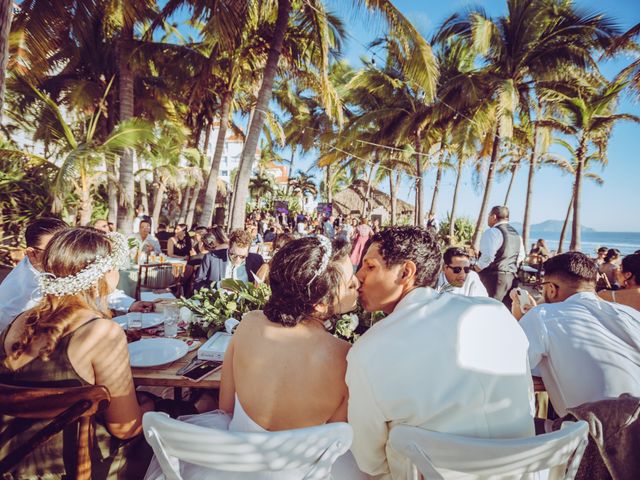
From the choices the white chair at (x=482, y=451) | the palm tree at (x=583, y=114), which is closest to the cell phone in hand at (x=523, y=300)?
the white chair at (x=482, y=451)

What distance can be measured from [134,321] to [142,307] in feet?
1.65

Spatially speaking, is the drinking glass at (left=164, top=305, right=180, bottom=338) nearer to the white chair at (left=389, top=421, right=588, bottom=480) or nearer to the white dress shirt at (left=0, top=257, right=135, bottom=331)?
the white dress shirt at (left=0, top=257, right=135, bottom=331)

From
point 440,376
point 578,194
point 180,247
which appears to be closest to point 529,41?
point 578,194

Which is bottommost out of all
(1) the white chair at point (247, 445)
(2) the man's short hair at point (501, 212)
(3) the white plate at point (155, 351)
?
(3) the white plate at point (155, 351)

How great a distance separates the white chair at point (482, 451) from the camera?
3.56 ft

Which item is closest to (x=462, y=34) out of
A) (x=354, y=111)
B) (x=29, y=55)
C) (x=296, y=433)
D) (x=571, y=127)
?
(x=571, y=127)

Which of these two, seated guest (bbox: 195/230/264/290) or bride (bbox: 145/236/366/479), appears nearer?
bride (bbox: 145/236/366/479)

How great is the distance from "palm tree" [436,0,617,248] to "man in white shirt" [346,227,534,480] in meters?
11.8

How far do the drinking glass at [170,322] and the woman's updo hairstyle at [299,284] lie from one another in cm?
132

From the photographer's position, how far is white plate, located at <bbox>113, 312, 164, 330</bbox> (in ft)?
8.84

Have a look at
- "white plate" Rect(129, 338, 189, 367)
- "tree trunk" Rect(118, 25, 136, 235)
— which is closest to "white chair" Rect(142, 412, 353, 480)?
"white plate" Rect(129, 338, 189, 367)

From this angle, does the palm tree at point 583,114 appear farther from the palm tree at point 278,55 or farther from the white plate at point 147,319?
the white plate at point 147,319

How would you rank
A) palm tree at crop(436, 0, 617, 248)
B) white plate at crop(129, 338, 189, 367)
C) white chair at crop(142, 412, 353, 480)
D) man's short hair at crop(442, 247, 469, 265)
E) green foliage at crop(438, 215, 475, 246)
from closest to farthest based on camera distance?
white chair at crop(142, 412, 353, 480), white plate at crop(129, 338, 189, 367), man's short hair at crop(442, 247, 469, 265), palm tree at crop(436, 0, 617, 248), green foliage at crop(438, 215, 475, 246)

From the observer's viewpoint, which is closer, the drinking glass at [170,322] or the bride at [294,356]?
the bride at [294,356]
